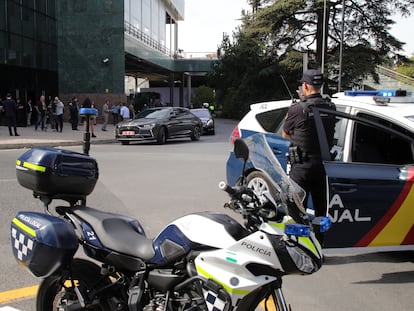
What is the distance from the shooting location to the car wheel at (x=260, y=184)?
8.46 feet

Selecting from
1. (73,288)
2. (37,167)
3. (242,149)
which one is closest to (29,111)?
(37,167)

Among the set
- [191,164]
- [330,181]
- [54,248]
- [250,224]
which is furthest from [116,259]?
[191,164]

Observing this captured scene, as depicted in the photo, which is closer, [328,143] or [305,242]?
[305,242]

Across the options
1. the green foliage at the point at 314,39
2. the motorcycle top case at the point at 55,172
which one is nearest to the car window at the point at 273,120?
the motorcycle top case at the point at 55,172

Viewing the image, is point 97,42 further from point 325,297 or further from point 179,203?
point 325,297

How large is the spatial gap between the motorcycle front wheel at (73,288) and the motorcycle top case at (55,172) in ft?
1.84

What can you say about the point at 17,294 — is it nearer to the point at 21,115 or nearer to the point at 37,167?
the point at 37,167

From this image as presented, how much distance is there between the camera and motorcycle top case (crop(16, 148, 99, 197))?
3342 millimetres

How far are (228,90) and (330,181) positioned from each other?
41.6 m

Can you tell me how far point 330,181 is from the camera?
4.62 m

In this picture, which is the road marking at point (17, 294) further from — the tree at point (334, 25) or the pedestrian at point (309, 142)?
the tree at point (334, 25)

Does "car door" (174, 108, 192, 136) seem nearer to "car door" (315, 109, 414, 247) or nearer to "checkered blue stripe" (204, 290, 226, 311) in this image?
"car door" (315, 109, 414, 247)

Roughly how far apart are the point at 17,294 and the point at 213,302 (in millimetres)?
2291

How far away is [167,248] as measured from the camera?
2.80 metres
